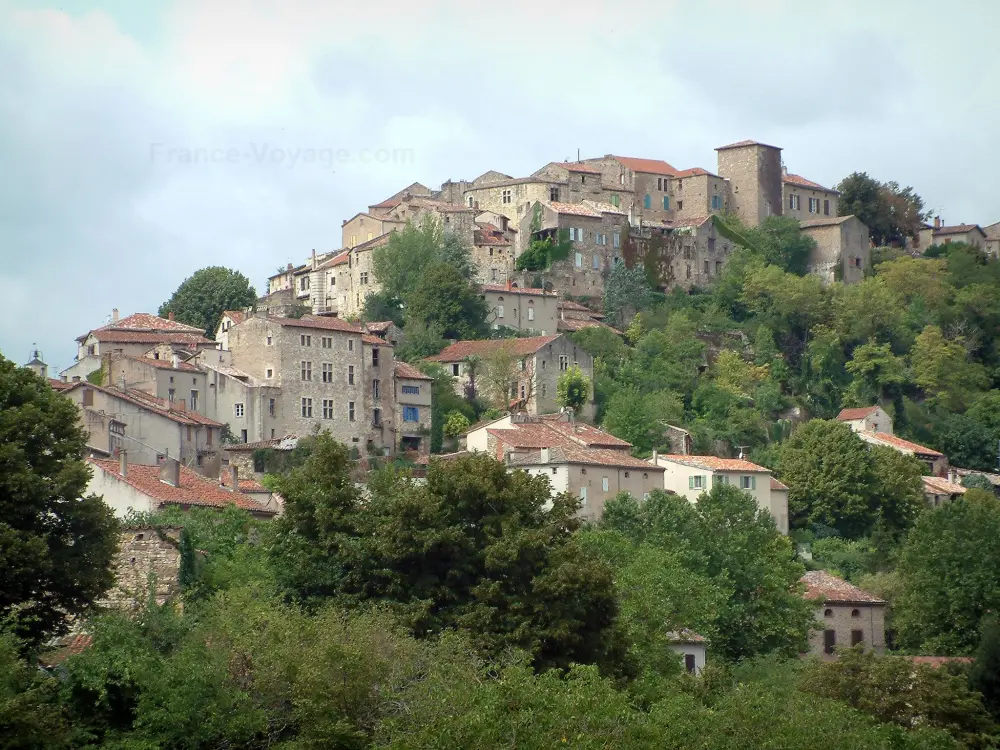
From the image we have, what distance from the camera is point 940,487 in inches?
3979

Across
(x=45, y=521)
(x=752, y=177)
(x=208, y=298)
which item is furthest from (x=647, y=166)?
(x=45, y=521)

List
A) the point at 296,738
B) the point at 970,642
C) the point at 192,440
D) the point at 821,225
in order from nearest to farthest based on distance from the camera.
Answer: the point at 296,738
the point at 970,642
the point at 192,440
the point at 821,225

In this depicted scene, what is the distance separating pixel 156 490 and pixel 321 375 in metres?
29.3

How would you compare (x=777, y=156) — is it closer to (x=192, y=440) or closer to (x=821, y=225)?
(x=821, y=225)

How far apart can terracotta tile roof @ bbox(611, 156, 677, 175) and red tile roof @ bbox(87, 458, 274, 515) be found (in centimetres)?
5999

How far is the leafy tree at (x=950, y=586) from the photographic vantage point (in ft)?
241

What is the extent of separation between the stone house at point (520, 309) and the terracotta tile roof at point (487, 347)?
5.58 meters

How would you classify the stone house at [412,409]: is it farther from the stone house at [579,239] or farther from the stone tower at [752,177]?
the stone tower at [752,177]

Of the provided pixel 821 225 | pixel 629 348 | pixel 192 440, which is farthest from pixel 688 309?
pixel 192 440

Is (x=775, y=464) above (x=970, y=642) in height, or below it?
above

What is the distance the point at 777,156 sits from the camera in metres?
135

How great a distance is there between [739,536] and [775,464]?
23840 mm

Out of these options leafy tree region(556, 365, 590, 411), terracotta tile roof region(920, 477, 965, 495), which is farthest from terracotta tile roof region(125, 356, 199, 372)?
terracotta tile roof region(920, 477, 965, 495)

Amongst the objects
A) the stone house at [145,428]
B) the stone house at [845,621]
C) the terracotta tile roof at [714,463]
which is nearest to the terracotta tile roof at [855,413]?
the terracotta tile roof at [714,463]
